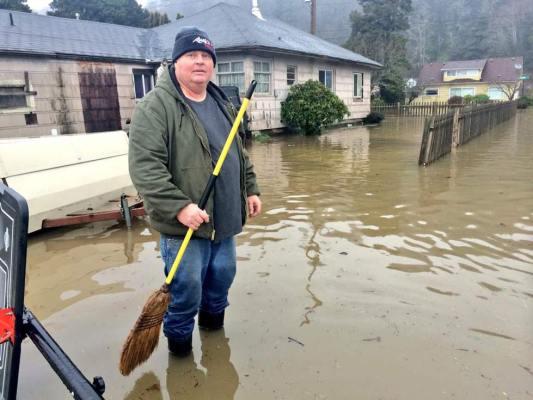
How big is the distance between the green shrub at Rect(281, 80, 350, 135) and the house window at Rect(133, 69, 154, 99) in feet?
17.3

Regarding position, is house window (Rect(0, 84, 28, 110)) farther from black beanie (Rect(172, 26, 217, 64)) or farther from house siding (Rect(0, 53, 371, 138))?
black beanie (Rect(172, 26, 217, 64))

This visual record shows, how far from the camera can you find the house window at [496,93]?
49.5 metres

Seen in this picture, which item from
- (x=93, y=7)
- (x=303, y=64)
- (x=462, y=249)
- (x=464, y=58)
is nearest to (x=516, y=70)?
(x=464, y=58)

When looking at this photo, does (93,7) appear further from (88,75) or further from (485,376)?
(485,376)

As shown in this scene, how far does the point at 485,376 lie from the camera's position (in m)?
2.71

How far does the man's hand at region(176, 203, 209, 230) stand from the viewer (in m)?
2.36

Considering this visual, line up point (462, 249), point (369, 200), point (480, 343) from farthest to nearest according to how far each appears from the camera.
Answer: point (369, 200)
point (462, 249)
point (480, 343)

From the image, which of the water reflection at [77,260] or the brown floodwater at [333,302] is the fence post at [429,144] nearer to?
the brown floodwater at [333,302]

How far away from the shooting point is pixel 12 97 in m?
12.1

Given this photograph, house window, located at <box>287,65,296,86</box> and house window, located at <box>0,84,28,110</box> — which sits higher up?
house window, located at <box>287,65,296,86</box>

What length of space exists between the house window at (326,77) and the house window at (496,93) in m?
36.9

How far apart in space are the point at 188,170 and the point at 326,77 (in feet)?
64.4

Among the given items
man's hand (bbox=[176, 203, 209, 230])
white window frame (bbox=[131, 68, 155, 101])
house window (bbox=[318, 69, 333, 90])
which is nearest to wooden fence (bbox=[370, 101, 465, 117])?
house window (bbox=[318, 69, 333, 90])

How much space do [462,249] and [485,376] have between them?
225 centimetres
